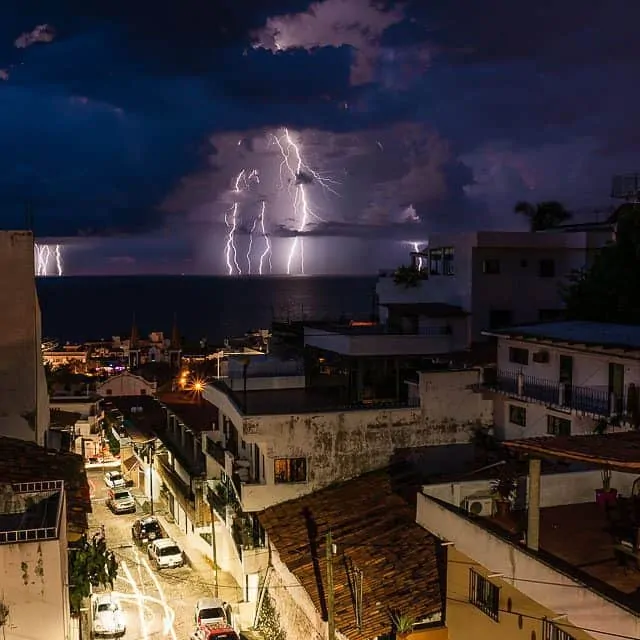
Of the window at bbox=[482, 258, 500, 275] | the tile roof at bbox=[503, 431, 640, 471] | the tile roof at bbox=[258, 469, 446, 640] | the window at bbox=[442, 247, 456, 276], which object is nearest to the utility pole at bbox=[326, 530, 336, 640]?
the tile roof at bbox=[258, 469, 446, 640]

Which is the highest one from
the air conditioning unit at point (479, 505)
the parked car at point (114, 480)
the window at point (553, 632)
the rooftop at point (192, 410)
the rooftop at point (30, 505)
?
the rooftop at point (30, 505)

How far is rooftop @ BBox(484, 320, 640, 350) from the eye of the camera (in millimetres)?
17441

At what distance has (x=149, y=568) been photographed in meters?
22.6

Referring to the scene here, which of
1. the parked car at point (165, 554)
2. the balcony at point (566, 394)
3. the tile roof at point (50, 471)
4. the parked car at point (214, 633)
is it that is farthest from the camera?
the parked car at point (165, 554)

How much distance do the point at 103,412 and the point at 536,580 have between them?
36327 mm

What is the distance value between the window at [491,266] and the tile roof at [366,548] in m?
11.7

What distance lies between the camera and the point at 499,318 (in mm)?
28203

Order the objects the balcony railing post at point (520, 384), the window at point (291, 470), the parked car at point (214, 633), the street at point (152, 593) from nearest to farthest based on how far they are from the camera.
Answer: the parked car at point (214, 633)
the street at point (152, 593)
the window at point (291, 470)
the balcony railing post at point (520, 384)

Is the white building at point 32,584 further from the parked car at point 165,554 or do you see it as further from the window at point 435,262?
the window at point 435,262

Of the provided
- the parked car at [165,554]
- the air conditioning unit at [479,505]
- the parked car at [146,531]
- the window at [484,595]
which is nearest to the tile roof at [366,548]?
the window at [484,595]

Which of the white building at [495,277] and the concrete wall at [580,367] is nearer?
the concrete wall at [580,367]

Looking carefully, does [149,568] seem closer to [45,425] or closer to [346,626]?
[45,425]

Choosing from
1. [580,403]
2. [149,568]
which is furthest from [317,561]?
[149,568]

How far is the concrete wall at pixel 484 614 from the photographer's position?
1003 cm
